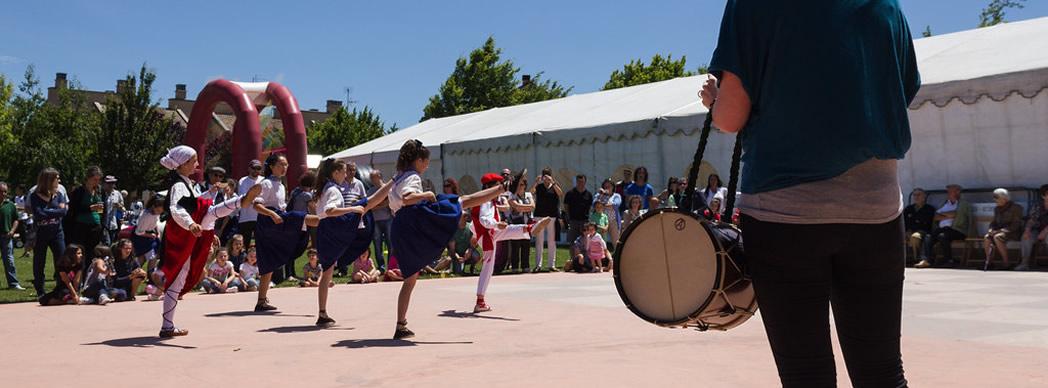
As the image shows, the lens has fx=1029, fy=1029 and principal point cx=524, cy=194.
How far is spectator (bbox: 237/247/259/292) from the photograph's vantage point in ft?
46.0

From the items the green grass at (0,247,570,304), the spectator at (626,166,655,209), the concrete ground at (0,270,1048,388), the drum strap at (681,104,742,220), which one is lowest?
the concrete ground at (0,270,1048,388)

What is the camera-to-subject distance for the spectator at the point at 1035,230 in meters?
14.5

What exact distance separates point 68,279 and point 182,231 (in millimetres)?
4613

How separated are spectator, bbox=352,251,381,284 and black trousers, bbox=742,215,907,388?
495 inches

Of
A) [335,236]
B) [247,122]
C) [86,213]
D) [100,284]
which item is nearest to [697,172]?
[335,236]

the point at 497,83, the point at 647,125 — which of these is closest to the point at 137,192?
the point at 497,83

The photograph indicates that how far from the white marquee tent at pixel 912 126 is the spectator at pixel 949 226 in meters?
0.57

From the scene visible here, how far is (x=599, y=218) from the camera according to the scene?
1833 cm

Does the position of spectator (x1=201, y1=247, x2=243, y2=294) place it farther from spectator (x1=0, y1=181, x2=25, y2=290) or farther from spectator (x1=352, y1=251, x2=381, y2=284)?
spectator (x1=0, y1=181, x2=25, y2=290)

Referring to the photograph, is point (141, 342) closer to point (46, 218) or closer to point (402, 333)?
point (402, 333)

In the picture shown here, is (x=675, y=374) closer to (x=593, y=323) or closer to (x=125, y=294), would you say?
(x=593, y=323)

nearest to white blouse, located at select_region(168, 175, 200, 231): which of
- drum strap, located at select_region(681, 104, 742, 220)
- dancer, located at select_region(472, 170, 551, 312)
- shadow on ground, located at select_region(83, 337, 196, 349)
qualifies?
shadow on ground, located at select_region(83, 337, 196, 349)

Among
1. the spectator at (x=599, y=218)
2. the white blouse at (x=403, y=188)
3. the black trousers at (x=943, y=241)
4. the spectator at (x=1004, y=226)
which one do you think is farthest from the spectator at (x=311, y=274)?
the spectator at (x=1004, y=226)

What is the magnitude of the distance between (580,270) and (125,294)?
703 cm
